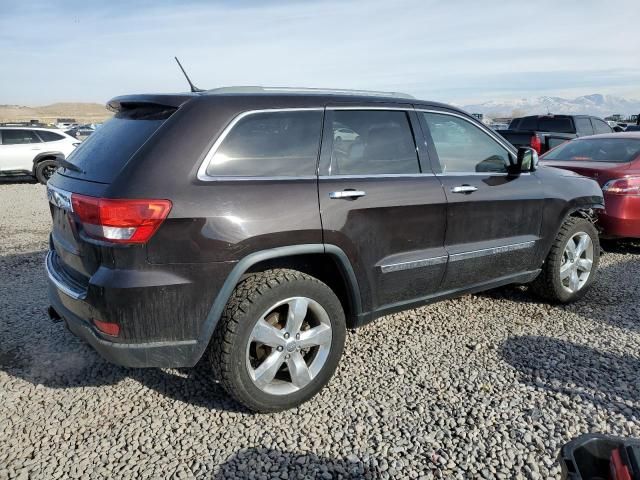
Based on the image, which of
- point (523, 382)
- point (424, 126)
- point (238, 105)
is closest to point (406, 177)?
point (424, 126)

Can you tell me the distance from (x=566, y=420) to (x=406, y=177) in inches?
67.8

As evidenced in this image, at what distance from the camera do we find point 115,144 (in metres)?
2.79

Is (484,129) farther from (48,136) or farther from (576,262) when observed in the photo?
(48,136)

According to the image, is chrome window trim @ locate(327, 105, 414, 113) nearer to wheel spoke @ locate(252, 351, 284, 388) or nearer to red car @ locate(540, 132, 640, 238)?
wheel spoke @ locate(252, 351, 284, 388)

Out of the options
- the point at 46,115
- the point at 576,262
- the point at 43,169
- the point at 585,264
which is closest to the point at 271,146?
the point at 576,262

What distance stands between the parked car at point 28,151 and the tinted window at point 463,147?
1214 cm

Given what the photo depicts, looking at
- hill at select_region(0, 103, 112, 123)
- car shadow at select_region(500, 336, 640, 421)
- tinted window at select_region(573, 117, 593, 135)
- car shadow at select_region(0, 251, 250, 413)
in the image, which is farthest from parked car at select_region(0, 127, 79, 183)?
hill at select_region(0, 103, 112, 123)

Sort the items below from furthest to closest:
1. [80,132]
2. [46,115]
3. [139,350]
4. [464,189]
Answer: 1. [46,115]
2. [80,132]
3. [464,189]
4. [139,350]

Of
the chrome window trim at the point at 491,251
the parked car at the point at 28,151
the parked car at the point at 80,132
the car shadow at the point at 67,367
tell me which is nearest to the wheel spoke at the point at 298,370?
the car shadow at the point at 67,367

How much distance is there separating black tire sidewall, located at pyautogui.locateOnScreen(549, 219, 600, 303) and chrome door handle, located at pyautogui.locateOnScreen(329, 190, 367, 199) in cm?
228

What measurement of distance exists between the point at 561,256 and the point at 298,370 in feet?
9.04

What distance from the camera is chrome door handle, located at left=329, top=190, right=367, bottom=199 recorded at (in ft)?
9.56

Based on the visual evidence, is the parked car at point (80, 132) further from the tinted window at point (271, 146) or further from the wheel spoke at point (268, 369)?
the wheel spoke at point (268, 369)

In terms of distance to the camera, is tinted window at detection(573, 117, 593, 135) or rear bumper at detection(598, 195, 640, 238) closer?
rear bumper at detection(598, 195, 640, 238)
